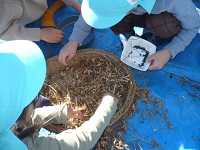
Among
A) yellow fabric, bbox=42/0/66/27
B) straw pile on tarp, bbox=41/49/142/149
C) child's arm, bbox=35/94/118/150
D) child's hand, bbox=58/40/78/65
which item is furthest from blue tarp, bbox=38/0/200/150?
yellow fabric, bbox=42/0/66/27

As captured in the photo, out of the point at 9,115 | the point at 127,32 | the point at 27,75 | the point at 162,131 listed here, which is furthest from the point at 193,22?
the point at 9,115

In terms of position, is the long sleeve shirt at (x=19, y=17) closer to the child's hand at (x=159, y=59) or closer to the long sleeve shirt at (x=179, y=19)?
the long sleeve shirt at (x=179, y=19)

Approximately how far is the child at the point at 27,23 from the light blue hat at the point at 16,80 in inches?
24.2

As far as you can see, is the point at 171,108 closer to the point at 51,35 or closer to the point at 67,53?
the point at 67,53

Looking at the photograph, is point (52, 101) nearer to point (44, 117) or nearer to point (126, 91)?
point (44, 117)

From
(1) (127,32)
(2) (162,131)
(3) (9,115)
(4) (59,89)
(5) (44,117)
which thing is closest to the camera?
(3) (9,115)

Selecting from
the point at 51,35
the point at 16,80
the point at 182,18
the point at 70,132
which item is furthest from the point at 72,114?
the point at 182,18

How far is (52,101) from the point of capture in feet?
5.49

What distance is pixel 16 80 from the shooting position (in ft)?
3.23

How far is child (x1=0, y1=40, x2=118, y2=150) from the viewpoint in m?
0.97

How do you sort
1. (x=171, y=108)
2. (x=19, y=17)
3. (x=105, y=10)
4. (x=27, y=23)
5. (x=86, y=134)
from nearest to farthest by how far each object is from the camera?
(x=105, y=10)
(x=86, y=134)
(x=171, y=108)
(x=19, y=17)
(x=27, y=23)

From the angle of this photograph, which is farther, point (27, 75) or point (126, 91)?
point (126, 91)

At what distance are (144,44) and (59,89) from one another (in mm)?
532

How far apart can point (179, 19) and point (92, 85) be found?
57 centimetres
